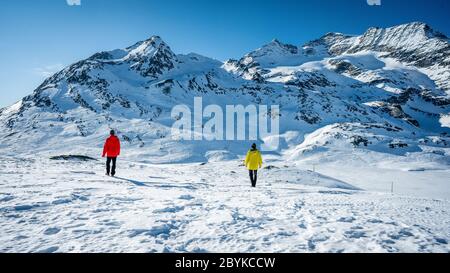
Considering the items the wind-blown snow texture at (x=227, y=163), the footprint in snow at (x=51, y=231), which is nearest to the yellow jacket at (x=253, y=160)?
the wind-blown snow texture at (x=227, y=163)

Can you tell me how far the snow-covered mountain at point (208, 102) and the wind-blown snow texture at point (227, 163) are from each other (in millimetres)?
575

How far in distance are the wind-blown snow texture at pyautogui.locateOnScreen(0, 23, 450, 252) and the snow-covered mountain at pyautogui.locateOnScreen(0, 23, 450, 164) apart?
0.58 meters

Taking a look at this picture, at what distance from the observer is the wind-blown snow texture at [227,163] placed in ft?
17.3

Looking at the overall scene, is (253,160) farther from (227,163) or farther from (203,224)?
(227,163)

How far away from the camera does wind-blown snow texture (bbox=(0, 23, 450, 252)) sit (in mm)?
5258

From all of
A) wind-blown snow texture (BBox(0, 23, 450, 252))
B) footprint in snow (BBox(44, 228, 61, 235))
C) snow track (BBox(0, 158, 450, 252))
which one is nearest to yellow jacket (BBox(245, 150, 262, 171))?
wind-blown snow texture (BBox(0, 23, 450, 252))

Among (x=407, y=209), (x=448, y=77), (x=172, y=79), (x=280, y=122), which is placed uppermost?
(x=448, y=77)

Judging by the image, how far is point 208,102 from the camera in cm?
9362

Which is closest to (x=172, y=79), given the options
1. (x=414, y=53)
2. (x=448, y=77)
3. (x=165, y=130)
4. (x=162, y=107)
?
(x=162, y=107)

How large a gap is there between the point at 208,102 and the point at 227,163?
62602 millimetres

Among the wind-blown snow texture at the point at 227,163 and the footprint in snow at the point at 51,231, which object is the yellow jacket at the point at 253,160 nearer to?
the wind-blown snow texture at the point at 227,163

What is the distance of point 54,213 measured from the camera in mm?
6297

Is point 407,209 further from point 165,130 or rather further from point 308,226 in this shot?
point 165,130

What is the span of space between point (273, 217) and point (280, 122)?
77913 mm
